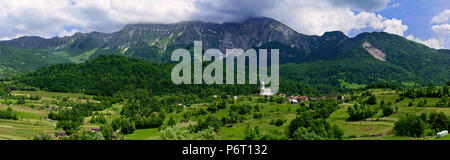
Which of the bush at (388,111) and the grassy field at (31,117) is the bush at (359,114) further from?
the grassy field at (31,117)

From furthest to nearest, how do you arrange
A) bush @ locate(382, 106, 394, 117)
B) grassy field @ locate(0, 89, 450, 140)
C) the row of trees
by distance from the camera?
bush @ locate(382, 106, 394, 117)
grassy field @ locate(0, 89, 450, 140)
the row of trees

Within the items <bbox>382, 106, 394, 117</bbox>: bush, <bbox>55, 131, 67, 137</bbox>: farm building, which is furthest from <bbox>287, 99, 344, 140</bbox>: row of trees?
<bbox>55, 131, 67, 137</bbox>: farm building

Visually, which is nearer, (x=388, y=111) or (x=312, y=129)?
(x=312, y=129)

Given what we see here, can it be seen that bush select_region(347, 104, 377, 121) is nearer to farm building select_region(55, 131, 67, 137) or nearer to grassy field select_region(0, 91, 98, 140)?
grassy field select_region(0, 91, 98, 140)

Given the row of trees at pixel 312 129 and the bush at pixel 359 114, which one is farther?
the bush at pixel 359 114

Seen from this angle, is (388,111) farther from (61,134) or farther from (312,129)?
(61,134)

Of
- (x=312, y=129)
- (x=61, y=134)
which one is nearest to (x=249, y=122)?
(x=312, y=129)

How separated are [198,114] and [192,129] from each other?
39.4 meters

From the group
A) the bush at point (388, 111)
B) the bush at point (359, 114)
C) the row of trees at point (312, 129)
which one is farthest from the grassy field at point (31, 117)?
the bush at point (388, 111)

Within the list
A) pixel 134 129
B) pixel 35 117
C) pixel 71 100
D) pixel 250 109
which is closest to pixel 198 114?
pixel 250 109

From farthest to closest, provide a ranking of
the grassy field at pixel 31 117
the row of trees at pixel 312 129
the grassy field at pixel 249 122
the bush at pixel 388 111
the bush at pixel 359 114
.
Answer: the bush at pixel 388 111 < the bush at pixel 359 114 < the grassy field at pixel 31 117 < the grassy field at pixel 249 122 < the row of trees at pixel 312 129

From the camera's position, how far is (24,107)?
14312cm
